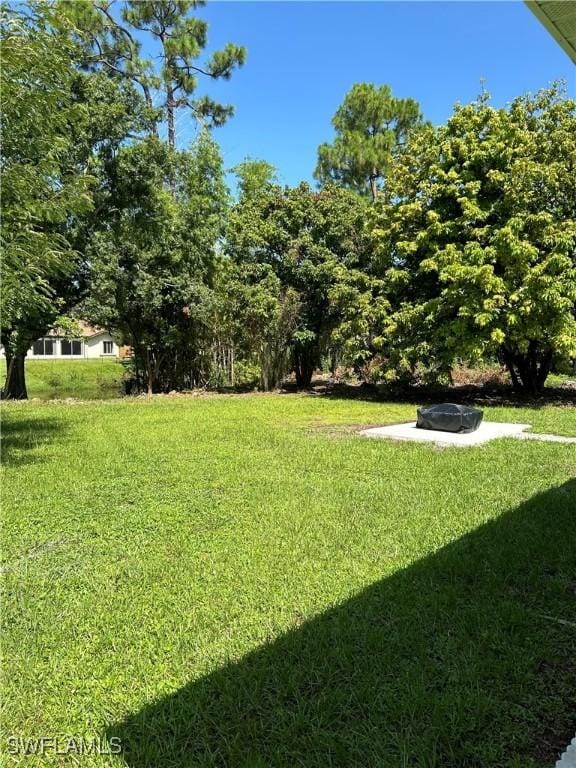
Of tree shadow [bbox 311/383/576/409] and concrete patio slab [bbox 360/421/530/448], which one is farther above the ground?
tree shadow [bbox 311/383/576/409]

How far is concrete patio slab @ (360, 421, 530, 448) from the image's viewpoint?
19.9 feet

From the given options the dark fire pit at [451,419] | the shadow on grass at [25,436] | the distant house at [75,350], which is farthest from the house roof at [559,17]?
the distant house at [75,350]

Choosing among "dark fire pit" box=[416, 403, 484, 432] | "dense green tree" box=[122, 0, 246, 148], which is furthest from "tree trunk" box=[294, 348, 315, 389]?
"dense green tree" box=[122, 0, 246, 148]

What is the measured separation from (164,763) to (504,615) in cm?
150

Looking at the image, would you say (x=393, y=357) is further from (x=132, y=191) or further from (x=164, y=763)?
(x=164, y=763)

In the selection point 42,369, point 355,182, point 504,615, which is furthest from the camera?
point 42,369

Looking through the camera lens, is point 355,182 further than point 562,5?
Yes

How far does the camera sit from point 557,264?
828cm

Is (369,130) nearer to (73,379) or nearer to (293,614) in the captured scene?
(73,379)

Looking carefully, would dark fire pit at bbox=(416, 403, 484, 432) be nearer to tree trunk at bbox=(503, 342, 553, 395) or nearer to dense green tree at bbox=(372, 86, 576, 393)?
dense green tree at bbox=(372, 86, 576, 393)

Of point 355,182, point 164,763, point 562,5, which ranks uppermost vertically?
point 355,182

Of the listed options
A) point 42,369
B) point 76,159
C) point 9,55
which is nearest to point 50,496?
point 9,55

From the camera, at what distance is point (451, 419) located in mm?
6492

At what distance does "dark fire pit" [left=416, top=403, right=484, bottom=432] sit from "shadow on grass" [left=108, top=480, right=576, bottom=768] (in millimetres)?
4036
